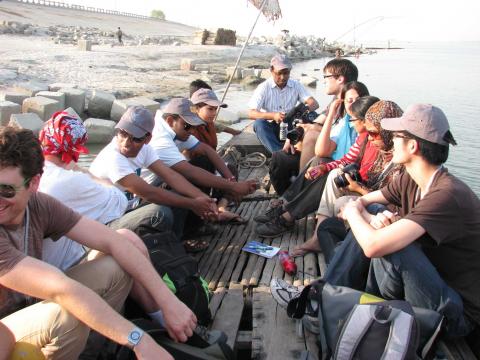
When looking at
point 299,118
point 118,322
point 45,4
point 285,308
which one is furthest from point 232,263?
point 45,4

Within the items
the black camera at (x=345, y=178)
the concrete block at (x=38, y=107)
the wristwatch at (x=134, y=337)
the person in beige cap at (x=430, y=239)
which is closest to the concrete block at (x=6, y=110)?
the concrete block at (x=38, y=107)

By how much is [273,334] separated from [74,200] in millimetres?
1274

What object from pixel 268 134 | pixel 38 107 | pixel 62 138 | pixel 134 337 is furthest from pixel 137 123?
pixel 38 107

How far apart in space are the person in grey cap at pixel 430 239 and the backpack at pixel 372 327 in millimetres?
144

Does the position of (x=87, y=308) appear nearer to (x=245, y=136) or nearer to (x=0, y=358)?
(x=0, y=358)

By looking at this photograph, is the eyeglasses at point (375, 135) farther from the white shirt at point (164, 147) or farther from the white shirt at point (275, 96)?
the white shirt at point (275, 96)

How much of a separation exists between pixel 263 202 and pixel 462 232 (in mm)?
2674

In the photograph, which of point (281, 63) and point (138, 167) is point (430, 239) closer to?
point (138, 167)

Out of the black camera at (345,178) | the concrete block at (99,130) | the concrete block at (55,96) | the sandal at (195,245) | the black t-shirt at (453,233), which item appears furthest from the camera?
the concrete block at (55,96)

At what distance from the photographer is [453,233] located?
2.22 metres

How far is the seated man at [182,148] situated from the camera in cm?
384

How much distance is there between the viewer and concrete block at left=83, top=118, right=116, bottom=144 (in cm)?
957

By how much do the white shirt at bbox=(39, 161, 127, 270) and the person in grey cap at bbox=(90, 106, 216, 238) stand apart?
0.15 m

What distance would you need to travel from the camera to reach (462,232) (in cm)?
224
